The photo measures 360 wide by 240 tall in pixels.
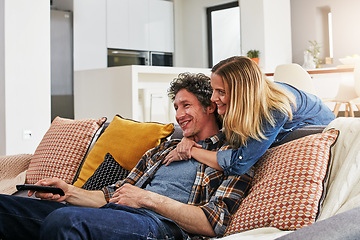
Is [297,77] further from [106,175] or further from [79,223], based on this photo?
[79,223]

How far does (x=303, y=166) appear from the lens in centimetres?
148

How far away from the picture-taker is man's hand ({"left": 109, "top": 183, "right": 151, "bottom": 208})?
1557 mm

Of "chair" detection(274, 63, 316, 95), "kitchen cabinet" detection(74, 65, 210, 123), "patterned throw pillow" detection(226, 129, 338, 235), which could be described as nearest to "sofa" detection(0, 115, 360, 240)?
"patterned throw pillow" detection(226, 129, 338, 235)

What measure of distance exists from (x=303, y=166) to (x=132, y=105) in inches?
149

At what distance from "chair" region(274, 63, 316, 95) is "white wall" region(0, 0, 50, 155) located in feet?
8.18

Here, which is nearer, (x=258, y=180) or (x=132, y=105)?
(x=258, y=180)

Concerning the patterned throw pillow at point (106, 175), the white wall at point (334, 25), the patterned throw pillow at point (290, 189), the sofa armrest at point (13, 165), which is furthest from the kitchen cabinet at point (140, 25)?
the patterned throw pillow at point (290, 189)

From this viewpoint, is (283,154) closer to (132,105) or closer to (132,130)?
(132,130)

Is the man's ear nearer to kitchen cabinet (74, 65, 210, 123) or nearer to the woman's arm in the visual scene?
the woman's arm

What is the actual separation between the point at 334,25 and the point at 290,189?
265 inches

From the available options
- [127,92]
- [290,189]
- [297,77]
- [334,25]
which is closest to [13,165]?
[290,189]

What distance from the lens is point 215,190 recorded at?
1667 mm

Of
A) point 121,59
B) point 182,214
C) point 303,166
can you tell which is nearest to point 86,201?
point 182,214

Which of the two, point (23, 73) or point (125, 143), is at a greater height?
point (23, 73)
